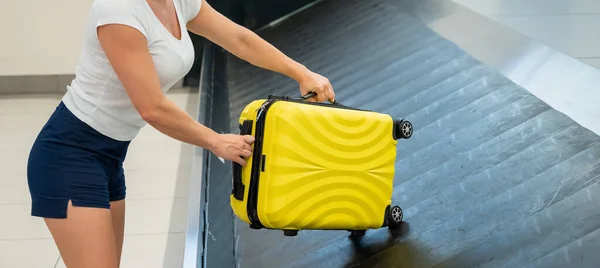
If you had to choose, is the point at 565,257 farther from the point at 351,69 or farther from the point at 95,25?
the point at 351,69

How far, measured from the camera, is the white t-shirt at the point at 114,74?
1727 mm

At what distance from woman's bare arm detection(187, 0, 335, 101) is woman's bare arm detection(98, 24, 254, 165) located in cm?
42

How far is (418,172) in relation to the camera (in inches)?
112

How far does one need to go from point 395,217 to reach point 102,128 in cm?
101

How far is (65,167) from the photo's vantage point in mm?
1840

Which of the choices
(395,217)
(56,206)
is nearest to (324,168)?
(395,217)

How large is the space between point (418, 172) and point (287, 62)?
89 cm

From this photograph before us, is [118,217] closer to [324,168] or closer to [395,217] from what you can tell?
[324,168]

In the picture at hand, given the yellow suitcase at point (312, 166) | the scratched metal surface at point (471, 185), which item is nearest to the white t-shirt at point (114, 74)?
the yellow suitcase at point (312, 166)

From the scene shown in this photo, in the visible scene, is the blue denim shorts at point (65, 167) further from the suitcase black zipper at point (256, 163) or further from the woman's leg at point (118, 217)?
the suitcase black zipper at point (256, 163)

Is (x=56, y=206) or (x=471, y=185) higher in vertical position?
(x=56, y=206)

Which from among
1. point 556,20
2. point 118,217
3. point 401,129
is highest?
point 401,129

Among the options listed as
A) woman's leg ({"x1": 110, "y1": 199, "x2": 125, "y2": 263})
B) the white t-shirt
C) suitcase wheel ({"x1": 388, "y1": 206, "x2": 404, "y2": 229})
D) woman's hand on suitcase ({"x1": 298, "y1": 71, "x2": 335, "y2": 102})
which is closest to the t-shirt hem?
the white t-shirt

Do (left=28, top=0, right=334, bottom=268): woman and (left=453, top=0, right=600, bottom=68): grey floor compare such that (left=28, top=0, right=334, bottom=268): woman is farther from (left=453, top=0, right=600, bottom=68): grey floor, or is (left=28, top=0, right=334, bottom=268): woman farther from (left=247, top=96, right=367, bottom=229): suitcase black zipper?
(left=453, top=0, right=600, bottom=68): grey floor
